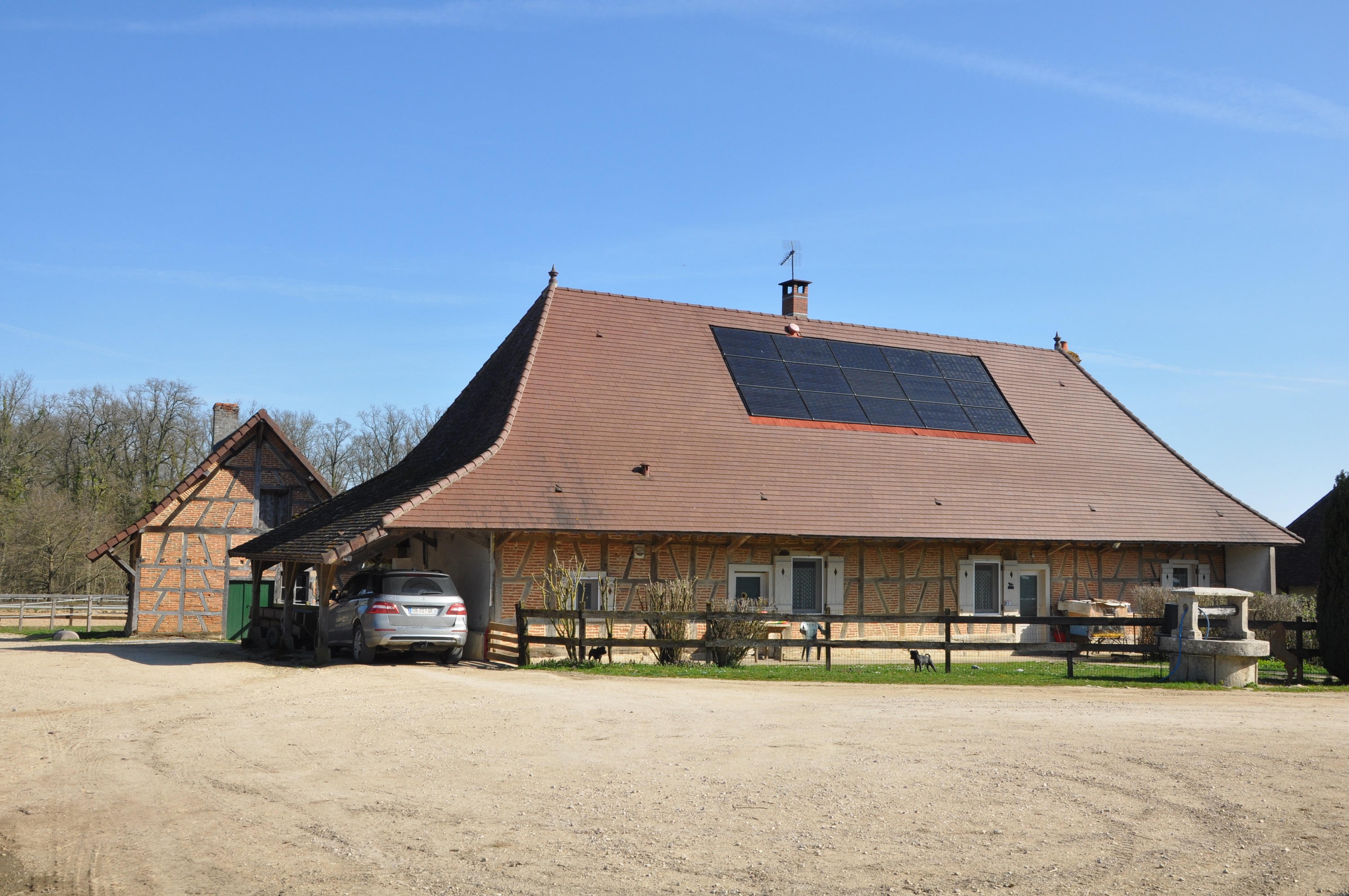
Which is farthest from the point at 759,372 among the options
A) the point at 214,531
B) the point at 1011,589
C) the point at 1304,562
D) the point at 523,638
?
the point at 1304,562

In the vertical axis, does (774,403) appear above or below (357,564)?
above

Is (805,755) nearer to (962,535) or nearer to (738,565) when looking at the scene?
(738,565)

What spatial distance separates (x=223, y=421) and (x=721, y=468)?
1710 centimetres

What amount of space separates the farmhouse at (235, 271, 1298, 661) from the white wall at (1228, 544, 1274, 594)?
57 mm

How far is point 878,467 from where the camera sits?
23.9 metres

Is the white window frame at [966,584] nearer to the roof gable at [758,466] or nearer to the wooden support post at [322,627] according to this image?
the roof gable at [758,466]

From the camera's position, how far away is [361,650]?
17500 mm

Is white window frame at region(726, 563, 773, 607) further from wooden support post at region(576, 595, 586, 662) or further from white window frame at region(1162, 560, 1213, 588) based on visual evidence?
white window frame at region(1162, 560, 1213, 588)

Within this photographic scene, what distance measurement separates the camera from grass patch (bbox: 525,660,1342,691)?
17.0m

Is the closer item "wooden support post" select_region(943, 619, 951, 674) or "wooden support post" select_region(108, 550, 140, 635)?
"wooden support post" select_region(943, 619, 951, 674)

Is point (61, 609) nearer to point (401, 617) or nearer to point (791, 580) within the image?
point (401, 617)

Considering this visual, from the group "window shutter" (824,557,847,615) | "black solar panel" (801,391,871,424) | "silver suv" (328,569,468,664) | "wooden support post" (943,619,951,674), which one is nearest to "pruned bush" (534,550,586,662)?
"silver suv" (328,569,468,664)

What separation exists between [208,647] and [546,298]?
32.9 ft

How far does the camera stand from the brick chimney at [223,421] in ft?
106
